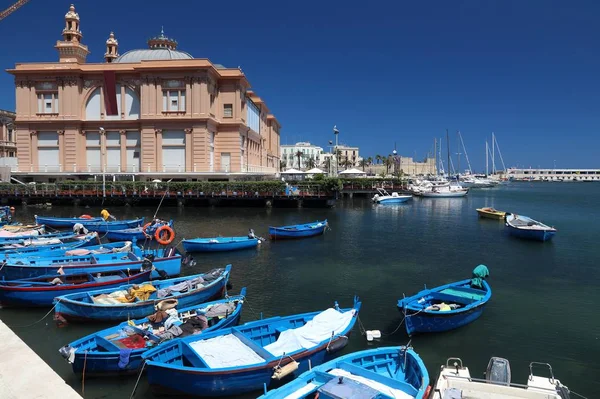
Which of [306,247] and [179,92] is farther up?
[179,92]

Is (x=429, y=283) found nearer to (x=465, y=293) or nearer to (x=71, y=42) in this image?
(x=465, y=293)

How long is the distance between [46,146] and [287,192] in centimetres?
3649

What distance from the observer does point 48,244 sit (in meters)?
26.2

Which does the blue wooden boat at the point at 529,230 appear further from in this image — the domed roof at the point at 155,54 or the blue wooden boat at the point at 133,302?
the domed roof at the point at 155,54

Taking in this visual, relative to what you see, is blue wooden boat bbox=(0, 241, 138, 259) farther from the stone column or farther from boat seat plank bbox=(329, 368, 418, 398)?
the stone column

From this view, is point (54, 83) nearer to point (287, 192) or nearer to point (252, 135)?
point (252, 135)

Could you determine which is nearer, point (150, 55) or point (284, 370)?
→ point (284, 370)

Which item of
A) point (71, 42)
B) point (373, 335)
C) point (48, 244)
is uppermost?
point (71, 42)

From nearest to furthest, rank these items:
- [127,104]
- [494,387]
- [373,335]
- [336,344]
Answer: [494,387] → [336,344] → [373,335] → [127,104]

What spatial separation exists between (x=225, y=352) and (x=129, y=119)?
5783 centimetres

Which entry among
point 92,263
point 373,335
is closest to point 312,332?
point 373,335

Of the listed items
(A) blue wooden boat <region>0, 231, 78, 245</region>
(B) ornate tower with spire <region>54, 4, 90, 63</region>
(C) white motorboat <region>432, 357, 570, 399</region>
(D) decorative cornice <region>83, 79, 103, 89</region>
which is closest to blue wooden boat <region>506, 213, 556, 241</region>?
(C) white motorboat <region>432, 357, 570, 399</region>

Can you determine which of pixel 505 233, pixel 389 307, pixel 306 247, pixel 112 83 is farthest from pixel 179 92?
pixel 389 307

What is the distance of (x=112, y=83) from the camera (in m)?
62.8
